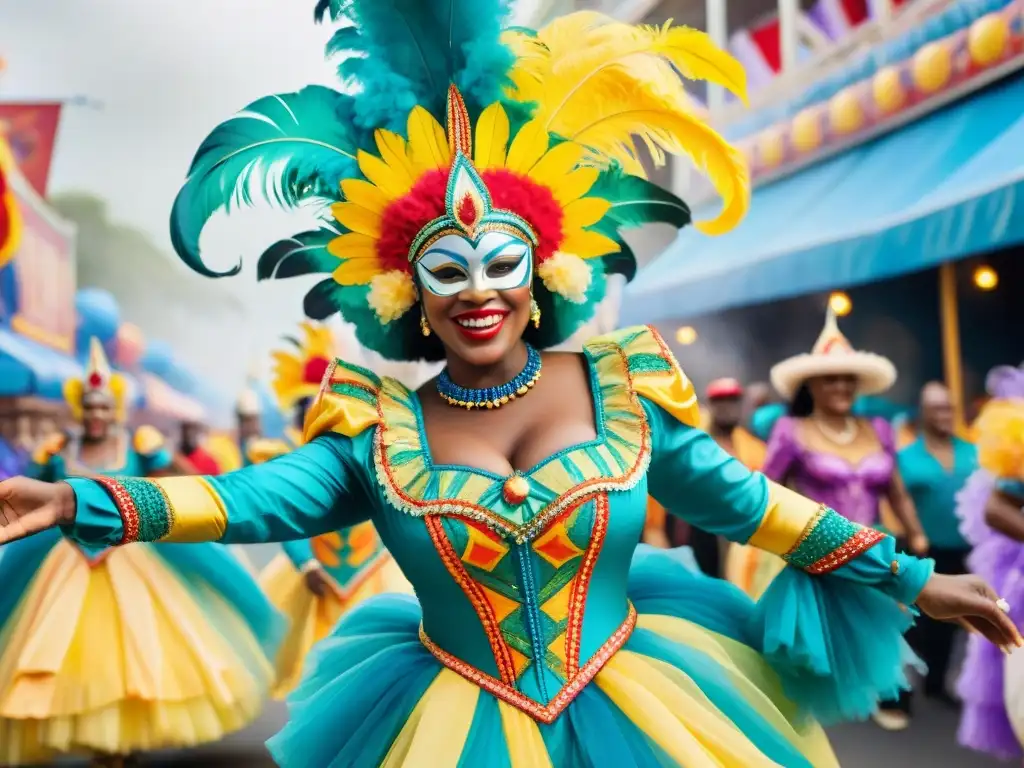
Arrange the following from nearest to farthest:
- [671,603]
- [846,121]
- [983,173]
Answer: [671,603] < [983,173] < [846,121]

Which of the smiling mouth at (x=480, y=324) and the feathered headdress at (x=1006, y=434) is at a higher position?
the smiling mouth at (x=480, y=324)

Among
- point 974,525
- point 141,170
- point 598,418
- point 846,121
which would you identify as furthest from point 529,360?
point 141,170

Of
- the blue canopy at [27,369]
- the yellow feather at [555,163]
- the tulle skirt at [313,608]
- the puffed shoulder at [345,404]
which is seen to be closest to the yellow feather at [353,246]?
the puffed shoulder at [345,404]

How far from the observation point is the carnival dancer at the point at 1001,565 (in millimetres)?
2967

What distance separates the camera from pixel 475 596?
166cm

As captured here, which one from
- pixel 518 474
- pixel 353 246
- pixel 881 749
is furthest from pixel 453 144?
pixel 881 749

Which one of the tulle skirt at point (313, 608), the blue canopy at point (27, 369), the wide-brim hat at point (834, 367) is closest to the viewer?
the tulle skirt at point (313, 608)

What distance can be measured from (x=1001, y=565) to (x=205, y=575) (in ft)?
9.52

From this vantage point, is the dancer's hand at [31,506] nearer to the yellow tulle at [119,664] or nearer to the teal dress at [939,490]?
the yellow tulle at [119,664]

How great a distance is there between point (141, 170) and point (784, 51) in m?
4.31

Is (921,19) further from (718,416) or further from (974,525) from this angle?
(974,525)

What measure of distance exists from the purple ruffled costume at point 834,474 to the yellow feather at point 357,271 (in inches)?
104

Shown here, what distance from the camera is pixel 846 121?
5891 mm

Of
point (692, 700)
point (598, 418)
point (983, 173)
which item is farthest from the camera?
point (983, 173)
